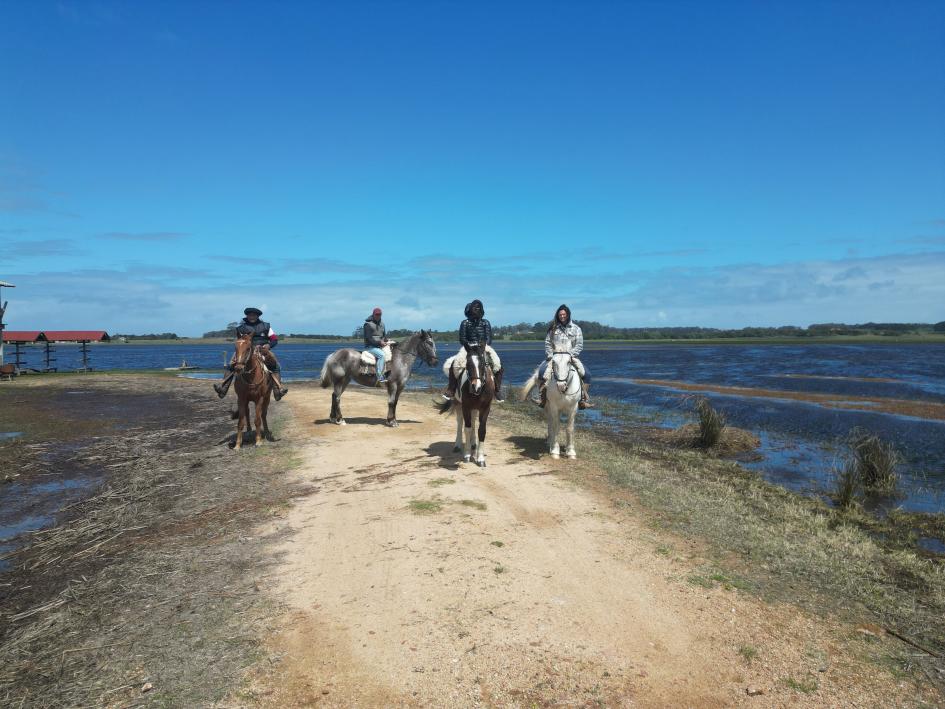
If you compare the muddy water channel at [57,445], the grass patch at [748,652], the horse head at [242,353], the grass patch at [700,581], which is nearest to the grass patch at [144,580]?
the muddy water channel at [57,445]

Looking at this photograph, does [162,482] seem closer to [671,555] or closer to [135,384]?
[671,555]

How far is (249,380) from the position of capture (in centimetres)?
1261

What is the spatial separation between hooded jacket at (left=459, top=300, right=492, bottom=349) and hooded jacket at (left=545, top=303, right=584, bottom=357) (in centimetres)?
161

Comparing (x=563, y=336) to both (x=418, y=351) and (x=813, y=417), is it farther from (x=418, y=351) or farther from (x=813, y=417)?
(x=813, y=417)

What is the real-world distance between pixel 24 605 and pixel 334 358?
10406 millimetres

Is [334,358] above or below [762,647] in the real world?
above

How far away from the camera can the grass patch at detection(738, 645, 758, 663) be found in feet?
15.3

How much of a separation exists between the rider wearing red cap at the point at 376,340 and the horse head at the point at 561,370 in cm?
619

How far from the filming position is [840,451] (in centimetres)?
1515

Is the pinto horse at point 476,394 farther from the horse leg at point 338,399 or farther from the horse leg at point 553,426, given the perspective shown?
the horse leg at point 338,399

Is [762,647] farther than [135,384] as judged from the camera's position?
No

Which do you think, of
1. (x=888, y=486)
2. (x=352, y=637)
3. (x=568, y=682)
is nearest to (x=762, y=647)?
(x=568, y=682)

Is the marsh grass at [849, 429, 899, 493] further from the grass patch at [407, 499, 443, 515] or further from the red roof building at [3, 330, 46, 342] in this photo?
the red roof building at [3, 330, 46, 342]

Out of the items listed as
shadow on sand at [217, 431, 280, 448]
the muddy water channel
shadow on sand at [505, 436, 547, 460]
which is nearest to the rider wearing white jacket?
shadow on sand at [505, 436, 547, 460]
